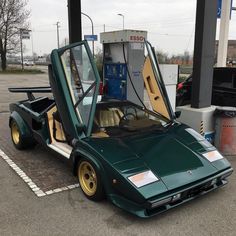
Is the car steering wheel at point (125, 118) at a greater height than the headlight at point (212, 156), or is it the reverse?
the car steering wheel at point (125, 118)

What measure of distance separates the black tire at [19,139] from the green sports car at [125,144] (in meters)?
0.42

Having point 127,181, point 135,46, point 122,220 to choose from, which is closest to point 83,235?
point 122,220

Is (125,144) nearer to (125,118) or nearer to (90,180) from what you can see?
(90,180)

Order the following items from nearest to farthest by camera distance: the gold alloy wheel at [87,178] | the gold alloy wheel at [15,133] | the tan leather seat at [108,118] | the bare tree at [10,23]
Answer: the gold alloy wheel at [87,178]
the tan leather seat at [108,118]
the gold alloy wheel at [15,133]
the bare tree at [10,23]

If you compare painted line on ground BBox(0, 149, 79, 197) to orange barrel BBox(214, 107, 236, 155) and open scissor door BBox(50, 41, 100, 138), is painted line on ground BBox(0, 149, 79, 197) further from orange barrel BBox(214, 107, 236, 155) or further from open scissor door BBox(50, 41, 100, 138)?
orange barrel BBox(214, 107, 236, 155)

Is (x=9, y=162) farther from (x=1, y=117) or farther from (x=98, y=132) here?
(x=1, y=117)

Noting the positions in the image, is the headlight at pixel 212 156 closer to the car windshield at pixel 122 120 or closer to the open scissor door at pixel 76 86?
the car windshield at pixel 122 120

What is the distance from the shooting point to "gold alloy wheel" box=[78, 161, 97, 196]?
3.58 metres

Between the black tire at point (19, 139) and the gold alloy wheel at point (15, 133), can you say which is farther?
the gold alloy wheel at point (15, 133)

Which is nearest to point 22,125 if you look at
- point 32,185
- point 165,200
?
point 32,185

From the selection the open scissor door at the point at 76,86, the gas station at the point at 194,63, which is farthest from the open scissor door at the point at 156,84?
the open scissor door at the point at 76,86

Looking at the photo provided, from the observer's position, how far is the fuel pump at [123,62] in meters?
7.74

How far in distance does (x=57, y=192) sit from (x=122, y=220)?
3.60 ft

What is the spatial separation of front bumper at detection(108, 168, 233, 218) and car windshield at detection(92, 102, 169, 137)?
1.06 m
